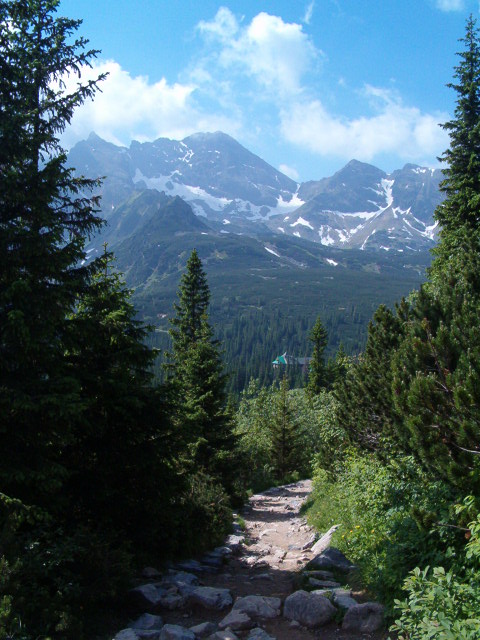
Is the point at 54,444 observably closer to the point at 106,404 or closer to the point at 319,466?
the point at 106,404

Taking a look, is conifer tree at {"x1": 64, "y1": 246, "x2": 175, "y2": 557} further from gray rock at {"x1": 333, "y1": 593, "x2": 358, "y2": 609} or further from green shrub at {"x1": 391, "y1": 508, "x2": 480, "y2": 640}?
green shrub at {"x1": 391, "y1": 508, "x2": 480, "y2": 640}

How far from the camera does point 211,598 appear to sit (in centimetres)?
797

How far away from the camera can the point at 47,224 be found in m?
8.26

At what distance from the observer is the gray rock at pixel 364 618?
6637 mm

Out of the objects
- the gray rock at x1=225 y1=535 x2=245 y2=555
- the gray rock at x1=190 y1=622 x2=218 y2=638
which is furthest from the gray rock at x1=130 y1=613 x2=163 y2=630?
the gray rock at x1=225 y1=535 x2=245 y2=555

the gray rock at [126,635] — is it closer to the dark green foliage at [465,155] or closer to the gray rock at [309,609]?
the gray rock at [309,609]

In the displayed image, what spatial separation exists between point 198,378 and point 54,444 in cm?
1201

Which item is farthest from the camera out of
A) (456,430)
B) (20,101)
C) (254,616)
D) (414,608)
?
(20,101)

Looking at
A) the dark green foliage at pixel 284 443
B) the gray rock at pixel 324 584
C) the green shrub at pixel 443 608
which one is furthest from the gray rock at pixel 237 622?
the dark green foliage at pixel 284 443

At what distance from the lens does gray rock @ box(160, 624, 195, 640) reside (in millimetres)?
6391

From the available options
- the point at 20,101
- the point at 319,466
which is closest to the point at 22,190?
the point at 20,101

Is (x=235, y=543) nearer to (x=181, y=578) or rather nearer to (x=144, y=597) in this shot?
(x=181, y=578)

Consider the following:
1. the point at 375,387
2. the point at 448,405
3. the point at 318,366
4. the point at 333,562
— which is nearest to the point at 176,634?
the point at 333,562

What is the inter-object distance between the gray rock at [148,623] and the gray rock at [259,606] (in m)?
1.20
